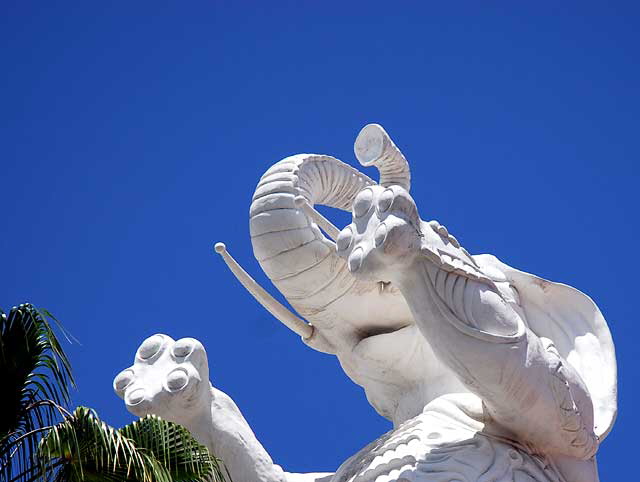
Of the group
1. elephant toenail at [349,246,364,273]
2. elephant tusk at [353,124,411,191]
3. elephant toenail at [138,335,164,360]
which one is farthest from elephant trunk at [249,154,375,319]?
elephant toenail at [349,246,364,273]

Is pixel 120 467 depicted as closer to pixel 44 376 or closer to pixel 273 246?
pixel 44 376

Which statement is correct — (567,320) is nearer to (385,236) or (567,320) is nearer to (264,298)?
(264,298)

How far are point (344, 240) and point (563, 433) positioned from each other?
167 cm

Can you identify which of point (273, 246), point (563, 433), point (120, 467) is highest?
point (273, 246)

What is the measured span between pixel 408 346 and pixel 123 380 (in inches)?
69.3

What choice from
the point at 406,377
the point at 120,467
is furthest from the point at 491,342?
the point at 120,467

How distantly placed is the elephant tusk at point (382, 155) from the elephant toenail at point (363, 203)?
4.07ft

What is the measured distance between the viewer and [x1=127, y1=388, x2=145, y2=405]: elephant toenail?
28.8ft

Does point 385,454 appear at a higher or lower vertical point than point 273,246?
lower

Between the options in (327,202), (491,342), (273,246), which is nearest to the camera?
(491,342)

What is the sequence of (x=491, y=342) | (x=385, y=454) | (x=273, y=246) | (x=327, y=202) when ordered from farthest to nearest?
(x=327, y=202), (x=273, y=246), (x=385, y=454), (x=491, y=342)

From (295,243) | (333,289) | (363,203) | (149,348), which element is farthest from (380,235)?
(149,348)

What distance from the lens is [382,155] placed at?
919cm

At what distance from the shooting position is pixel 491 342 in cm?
793
